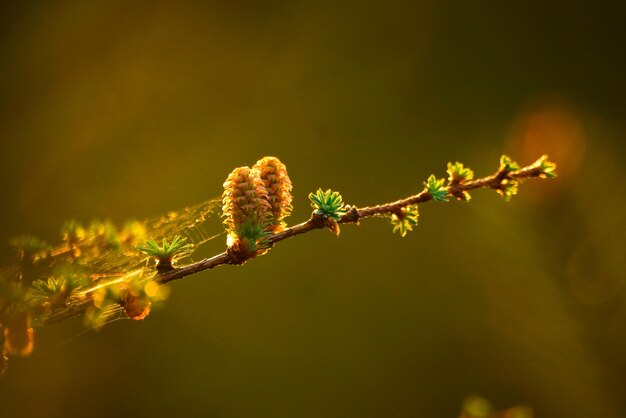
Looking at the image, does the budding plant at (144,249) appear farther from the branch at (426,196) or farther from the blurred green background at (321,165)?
the blurred green background at (321,165)

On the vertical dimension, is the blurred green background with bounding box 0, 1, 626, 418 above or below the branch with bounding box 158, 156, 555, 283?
above

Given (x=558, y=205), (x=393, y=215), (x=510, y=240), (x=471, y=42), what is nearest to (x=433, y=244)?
(x=510, y=240)

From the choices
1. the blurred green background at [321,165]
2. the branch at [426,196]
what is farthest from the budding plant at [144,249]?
the blurred green background at [321,165]

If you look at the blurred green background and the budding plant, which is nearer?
the budding plant

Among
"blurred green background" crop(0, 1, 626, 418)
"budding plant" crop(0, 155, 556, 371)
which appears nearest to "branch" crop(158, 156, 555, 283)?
"budding plant" crop(0, 155, 556, 371)

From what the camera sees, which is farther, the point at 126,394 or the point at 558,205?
the point at 126,394

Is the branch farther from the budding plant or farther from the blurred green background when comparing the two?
the blurred green background

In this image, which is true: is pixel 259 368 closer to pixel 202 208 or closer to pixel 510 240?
pixel 510 240
